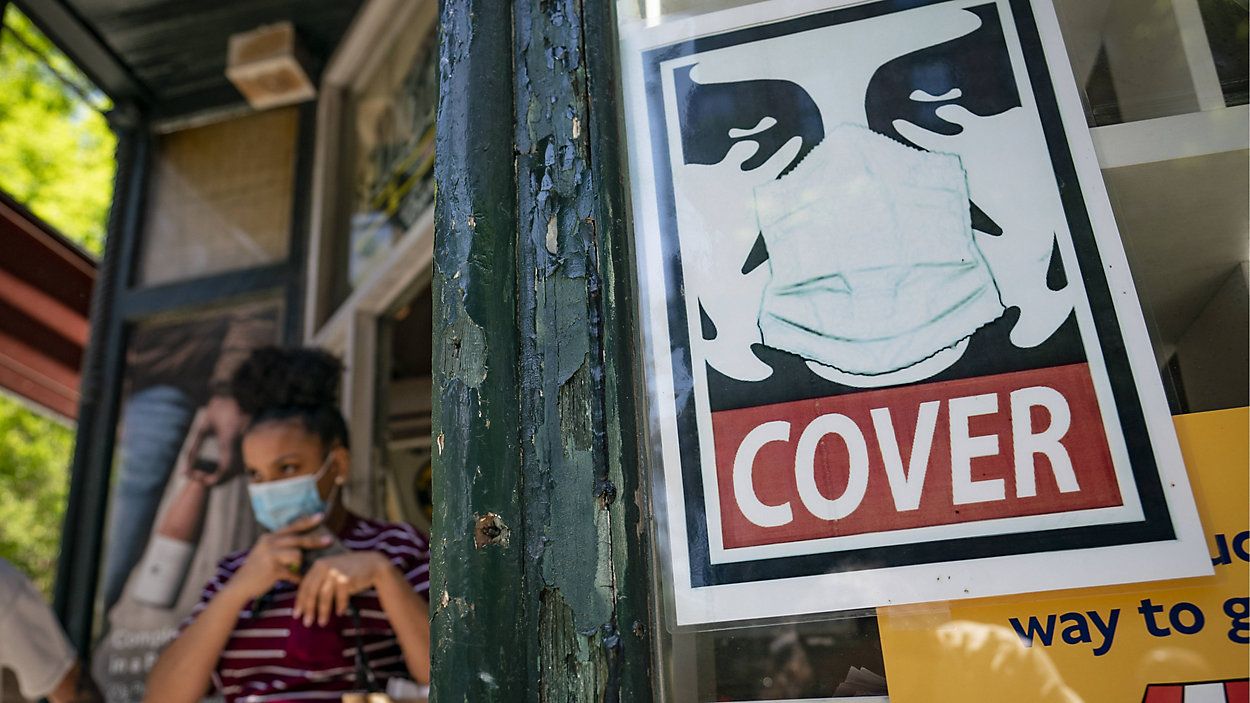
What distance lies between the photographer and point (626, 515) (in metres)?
0.90

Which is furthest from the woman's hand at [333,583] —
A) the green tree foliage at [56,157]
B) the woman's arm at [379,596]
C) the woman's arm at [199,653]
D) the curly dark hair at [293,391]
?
the green tree foliage at [56,157]

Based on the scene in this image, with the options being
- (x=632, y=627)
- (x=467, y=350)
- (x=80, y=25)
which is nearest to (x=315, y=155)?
(x=80, y=25)

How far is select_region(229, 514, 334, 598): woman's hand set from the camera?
1885 mm

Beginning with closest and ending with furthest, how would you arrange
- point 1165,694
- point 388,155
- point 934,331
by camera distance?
point 1165,694
point 934,331
point 388,155

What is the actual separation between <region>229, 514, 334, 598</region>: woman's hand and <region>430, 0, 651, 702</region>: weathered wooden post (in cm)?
112

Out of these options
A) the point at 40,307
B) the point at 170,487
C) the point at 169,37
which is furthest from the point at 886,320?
the point at 40,307

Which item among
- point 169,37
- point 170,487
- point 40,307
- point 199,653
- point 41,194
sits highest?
point 41,194

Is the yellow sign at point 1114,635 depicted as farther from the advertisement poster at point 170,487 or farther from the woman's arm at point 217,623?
the advertisement poster at point 170,487

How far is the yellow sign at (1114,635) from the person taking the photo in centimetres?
81

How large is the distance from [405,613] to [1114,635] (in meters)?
1.36

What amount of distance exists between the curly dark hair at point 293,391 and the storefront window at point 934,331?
1.42 metres

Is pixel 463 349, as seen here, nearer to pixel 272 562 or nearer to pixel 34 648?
pixel 272 562

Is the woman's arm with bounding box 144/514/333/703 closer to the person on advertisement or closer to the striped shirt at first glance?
the striped shirt

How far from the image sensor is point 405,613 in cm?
180
